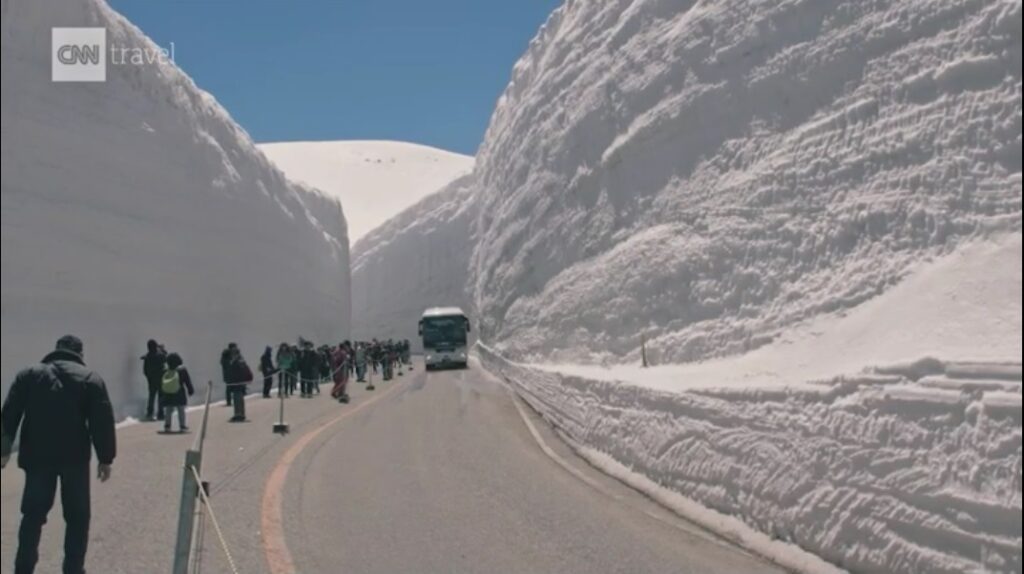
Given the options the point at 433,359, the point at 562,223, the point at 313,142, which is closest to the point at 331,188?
the point at 313,142

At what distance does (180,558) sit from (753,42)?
16.4 meters

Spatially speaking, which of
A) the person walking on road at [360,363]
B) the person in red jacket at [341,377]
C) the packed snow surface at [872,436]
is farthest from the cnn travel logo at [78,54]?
the person walking on road at [360,363]

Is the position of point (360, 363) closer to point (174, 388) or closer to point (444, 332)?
point (444, 332)

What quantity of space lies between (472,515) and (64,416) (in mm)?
4695

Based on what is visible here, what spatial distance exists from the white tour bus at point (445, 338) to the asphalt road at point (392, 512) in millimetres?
30193

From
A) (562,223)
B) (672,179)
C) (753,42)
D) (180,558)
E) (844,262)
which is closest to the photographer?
(180,558)

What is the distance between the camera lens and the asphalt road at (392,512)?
696 cm

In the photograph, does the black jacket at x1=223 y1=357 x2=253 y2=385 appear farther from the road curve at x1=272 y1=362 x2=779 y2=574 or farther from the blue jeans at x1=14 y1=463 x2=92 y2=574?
the blue jeans at x1=14 y1=463 x2=92 y2=574

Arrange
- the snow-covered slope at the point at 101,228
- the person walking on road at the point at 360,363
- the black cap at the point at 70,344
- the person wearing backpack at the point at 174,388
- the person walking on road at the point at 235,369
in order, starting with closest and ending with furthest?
the snow-covered slope at the point at 101,228 < the black cap at the point at 70,344 < the person wearing backpack at the point at 174,388 < the person walking on road at the point at 235,369 < the person walking on road at the point at 360,363

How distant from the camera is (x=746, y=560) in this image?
7.41m

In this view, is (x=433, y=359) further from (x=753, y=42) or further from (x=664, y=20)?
(x=753, y=42)

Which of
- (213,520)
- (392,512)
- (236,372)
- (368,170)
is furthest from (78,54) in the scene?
(368,170)

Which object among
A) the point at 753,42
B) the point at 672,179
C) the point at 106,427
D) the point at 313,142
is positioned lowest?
the point at 106,427

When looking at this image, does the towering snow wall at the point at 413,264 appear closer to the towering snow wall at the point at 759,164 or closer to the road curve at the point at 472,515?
the towering snow wall at the point at 759,164
